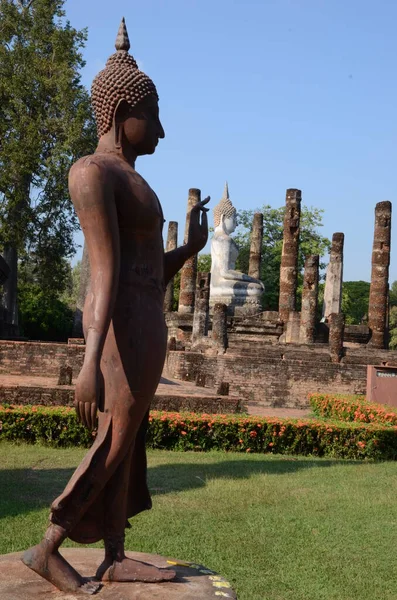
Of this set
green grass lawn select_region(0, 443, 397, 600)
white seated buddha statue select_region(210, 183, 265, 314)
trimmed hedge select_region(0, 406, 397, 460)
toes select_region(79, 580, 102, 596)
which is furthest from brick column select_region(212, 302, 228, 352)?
toes select_region(79, 580, 102, 596)

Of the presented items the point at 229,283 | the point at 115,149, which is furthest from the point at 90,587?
the point at 229,283

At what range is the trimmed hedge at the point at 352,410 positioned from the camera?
11.8 metres

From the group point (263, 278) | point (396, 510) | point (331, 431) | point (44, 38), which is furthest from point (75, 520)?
point (263, 278)

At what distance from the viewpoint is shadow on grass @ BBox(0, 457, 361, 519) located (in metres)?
6.85

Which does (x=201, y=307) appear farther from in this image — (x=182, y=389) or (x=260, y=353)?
(x=182, y=389)

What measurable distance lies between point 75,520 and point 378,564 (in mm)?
2858

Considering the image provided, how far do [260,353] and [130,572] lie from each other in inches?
666

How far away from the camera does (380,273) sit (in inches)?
1126

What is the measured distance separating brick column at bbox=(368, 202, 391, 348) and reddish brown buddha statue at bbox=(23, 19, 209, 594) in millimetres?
24699

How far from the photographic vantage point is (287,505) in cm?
710

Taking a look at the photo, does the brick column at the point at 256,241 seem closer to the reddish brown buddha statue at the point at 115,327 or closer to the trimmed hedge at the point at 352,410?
the trimmed hedge at the point at 352,410

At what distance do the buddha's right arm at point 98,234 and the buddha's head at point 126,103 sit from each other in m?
0.31

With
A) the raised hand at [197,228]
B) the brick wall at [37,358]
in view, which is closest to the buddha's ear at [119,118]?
the raised hand at [197,228]

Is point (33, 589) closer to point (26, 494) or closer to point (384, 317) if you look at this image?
point (26, 494)
